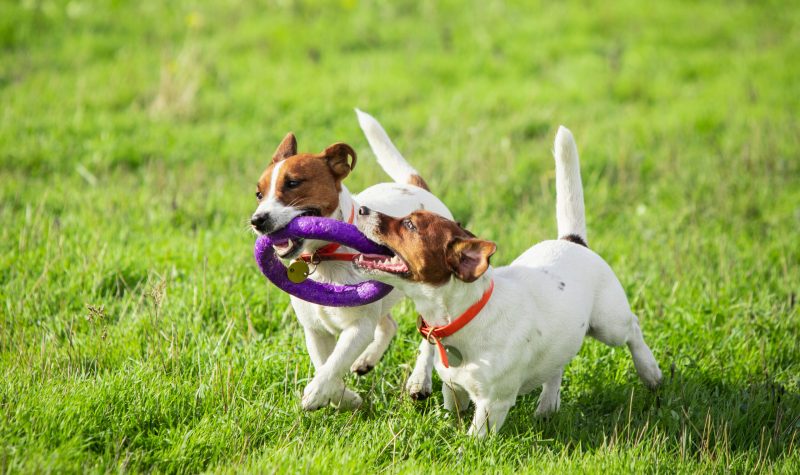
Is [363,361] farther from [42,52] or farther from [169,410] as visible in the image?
[42,52]

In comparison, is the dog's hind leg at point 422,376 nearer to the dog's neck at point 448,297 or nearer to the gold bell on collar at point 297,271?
the dog's neck at point 448,297

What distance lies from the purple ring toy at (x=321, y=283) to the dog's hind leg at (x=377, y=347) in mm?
536

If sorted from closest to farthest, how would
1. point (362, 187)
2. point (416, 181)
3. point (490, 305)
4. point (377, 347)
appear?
point (490, 305) → point (377, 347) → point (416, 181) → point (362, 187)

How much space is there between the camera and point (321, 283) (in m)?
4.52

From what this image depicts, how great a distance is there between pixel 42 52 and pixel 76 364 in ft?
26.1

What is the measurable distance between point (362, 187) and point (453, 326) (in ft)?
12.8

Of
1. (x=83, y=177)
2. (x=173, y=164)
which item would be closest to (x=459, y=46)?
(x=173, y=164)

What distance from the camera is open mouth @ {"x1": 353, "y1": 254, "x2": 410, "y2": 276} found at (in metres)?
4.20

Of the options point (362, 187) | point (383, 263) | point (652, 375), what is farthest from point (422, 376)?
point (362, 187)

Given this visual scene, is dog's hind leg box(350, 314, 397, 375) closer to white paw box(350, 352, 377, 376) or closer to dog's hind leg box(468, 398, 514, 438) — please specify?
white paw box(350, 352, 377, 376)

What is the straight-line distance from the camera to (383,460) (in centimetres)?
429

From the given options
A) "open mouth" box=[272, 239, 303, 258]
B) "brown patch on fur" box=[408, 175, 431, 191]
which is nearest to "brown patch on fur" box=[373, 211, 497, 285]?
"open mouth" box=[272, 239, 303, 258]

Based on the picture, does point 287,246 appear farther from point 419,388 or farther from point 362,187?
point 362,187

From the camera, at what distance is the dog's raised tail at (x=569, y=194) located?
5.21 metres
